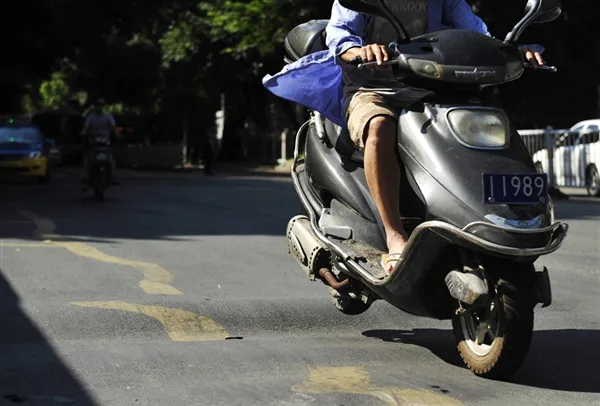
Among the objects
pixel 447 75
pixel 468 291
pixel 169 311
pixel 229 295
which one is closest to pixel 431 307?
pixel 468 291

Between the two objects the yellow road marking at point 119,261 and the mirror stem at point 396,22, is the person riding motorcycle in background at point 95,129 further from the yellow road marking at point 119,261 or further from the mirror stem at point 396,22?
the mirror stem at point 396,22

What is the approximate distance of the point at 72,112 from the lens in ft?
188

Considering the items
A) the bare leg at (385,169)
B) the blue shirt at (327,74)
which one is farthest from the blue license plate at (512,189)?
the blue shirt at (327,74)

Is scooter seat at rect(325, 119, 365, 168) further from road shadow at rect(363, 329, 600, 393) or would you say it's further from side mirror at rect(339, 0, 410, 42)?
road shadow at rect(363, 329, 600, 393)

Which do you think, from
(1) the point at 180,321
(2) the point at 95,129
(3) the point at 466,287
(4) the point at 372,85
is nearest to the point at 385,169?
(4) the point at 372,85

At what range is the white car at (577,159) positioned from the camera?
75.5ft

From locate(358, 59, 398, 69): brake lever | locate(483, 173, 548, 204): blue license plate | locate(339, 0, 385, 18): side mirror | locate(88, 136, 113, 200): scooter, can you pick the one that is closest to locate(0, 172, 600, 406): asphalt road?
locate(483, 173, 548, 204): blue license plate

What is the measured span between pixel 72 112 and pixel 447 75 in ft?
175

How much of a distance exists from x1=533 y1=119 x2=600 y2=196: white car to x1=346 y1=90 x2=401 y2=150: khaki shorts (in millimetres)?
17626

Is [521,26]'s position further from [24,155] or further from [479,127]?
[24,155]

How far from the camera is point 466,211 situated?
5.21 metres

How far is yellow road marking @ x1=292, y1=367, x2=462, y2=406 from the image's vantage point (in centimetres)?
500

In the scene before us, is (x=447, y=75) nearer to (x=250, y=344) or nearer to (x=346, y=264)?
(x=346, y=264)

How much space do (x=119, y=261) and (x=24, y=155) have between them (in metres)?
17.2
